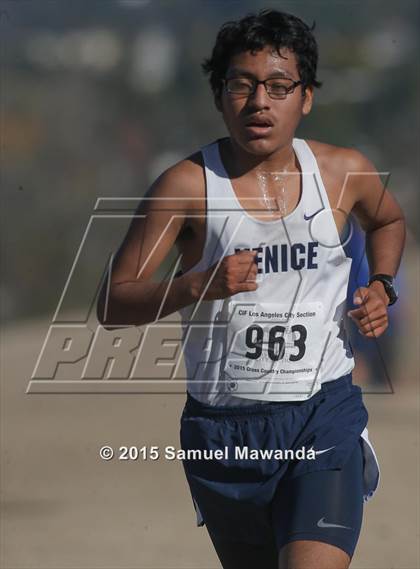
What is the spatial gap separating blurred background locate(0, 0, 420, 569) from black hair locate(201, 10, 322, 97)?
154 cm

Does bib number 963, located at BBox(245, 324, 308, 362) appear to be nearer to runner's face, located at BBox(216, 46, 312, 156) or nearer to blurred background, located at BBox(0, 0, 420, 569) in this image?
runner's face, located at BBox(216, 46, 312, 156)

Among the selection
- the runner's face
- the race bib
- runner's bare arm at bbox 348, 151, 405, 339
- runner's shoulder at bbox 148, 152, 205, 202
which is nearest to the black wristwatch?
runner's bare arm at bbox 348, 151, 405, 339

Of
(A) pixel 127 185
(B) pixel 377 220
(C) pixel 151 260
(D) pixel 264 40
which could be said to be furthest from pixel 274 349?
(A) pixel 127 185

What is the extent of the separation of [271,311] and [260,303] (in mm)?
36

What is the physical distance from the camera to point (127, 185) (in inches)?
237

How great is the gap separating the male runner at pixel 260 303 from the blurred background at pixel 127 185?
1.48 meters

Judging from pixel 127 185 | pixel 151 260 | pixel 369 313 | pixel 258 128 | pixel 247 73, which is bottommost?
pixel 127 185

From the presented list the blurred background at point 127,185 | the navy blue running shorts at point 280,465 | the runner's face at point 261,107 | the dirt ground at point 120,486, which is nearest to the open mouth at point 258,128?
the runner's face at point 261,107

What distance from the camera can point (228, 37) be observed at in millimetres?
2732

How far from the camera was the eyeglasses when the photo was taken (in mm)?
2678

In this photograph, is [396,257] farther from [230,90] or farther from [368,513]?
[368,513]

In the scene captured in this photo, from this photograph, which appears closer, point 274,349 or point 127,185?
point 274,349

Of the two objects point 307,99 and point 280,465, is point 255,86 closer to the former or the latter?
point 307,99

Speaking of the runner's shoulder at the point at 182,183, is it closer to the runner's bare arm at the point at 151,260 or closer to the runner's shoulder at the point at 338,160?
the runner's bare arm at the point at 151,260
